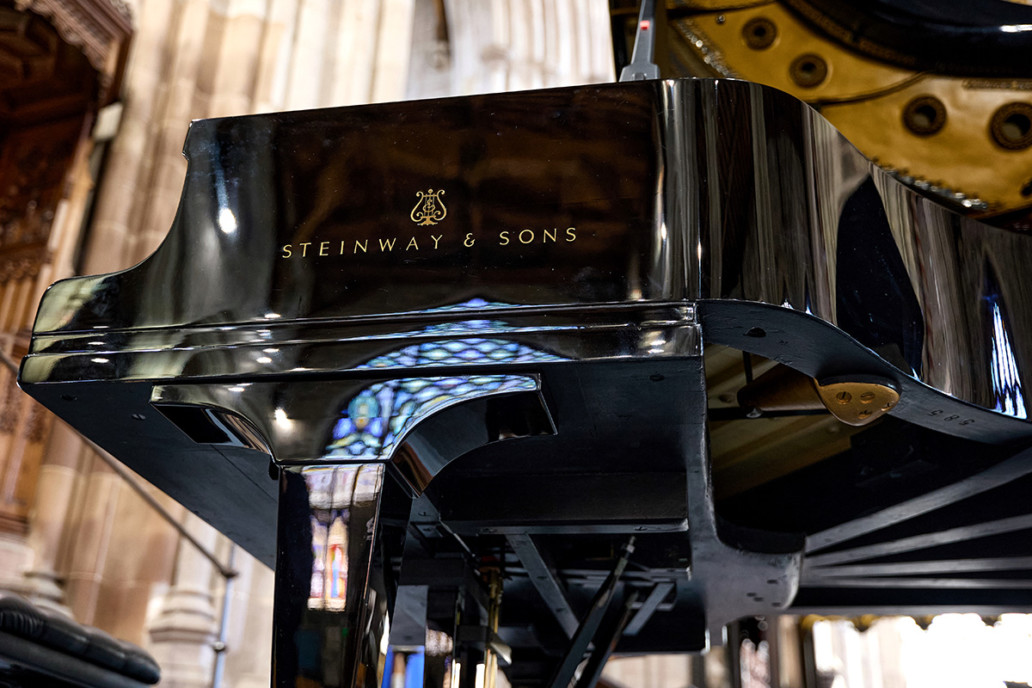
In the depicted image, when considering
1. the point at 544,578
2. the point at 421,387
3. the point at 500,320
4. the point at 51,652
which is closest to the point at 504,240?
the point at 500,320

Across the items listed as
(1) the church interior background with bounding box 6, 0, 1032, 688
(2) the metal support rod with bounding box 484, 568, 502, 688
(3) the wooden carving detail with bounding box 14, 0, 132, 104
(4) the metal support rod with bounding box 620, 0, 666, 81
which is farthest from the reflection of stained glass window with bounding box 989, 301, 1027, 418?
(3) the wooden carving detail with bounding box 14, 0, 132, 104

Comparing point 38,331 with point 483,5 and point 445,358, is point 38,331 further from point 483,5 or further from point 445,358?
point 483,5

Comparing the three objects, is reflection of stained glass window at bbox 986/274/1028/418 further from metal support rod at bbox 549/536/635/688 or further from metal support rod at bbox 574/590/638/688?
metal support rod at bbox 574/590/638/688

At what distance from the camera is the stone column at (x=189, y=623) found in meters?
5.05

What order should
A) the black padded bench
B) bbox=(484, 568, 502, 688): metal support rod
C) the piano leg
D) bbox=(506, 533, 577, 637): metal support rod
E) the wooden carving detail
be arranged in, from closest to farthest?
the piano leg
bbox=(506, 533, 577, 637): metal support rod
the black padded bench
bbox=(484, 568, 502, 688): metal support rod
the wooden carving detail

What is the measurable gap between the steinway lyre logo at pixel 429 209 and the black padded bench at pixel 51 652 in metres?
1.27

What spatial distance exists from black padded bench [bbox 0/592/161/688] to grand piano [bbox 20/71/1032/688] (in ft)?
1.77

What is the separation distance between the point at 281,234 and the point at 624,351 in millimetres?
535

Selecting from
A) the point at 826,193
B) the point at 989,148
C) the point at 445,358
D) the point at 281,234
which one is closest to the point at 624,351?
the point at 445,358

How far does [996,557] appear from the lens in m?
2.33

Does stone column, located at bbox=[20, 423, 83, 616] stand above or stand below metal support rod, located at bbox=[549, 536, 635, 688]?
above

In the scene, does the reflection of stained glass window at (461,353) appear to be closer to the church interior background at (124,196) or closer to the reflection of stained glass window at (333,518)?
the reflection of stained glass window at (333,518)

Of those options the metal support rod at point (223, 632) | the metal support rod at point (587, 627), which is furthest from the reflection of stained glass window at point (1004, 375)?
the metal support rod at point (223, 632)

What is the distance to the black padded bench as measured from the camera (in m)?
2.00
